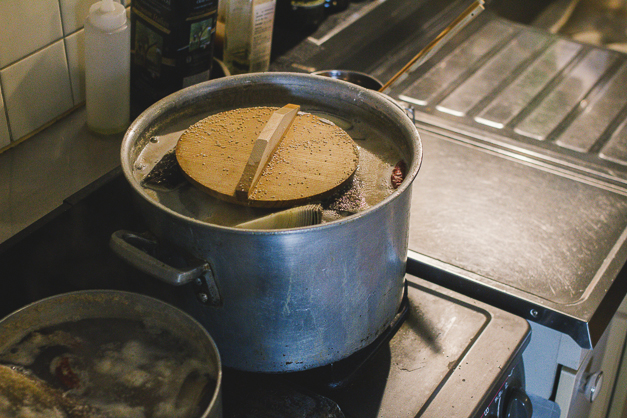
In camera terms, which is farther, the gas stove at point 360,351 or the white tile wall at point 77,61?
the white tile wall at point 77,61

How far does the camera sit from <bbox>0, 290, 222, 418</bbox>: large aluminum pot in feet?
1.62

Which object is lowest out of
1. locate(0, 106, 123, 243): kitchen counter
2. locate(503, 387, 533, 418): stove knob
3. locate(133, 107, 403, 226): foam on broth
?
locate(503, 387, 533, 418): stove knob

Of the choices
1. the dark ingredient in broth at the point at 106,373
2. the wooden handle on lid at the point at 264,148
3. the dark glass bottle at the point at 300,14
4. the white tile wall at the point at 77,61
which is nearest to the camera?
the dark ingredient in broth at the point at 106,373

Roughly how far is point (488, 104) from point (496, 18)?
455 millimetres

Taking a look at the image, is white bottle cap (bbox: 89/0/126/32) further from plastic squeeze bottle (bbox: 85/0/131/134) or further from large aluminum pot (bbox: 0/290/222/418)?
large aluminum pot (bbox: 0/290/222/418)

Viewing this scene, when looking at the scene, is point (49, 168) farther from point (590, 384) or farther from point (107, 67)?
point (590, 384)

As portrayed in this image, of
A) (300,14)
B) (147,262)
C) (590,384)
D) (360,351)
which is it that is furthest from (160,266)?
(300,14)

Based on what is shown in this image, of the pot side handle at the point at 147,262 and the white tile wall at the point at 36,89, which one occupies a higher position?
the pot side handle at the point at 147,262

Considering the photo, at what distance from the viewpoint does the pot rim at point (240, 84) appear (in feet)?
1.74

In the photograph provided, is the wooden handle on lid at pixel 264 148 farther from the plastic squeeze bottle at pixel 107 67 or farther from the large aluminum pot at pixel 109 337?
the plastic squeeze bottle at pixel 107 67

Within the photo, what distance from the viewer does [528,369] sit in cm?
92

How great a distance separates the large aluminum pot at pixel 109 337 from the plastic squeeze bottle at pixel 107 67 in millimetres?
432

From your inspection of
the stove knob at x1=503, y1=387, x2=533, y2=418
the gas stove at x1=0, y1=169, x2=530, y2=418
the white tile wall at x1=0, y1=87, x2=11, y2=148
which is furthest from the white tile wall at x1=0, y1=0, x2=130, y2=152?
the stove knob at x1=503, y1=387, x2=533, y2=418

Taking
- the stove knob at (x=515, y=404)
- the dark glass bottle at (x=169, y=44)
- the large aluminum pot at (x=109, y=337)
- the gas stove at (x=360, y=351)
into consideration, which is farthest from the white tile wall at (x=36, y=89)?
the stove knob at (x=515, y=404)
